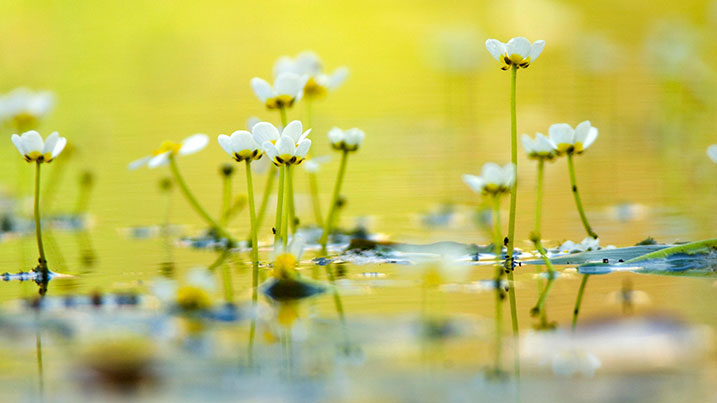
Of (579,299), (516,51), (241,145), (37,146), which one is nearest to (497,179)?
(516,51)

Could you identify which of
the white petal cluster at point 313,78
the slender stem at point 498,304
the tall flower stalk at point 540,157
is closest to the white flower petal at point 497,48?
the tall flower stalk at point 540,157

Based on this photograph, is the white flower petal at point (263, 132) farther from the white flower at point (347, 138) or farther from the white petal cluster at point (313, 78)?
the white petal cluster at point (313, 78)

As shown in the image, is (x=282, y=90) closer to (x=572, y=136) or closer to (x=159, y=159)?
(x=159, y=159)

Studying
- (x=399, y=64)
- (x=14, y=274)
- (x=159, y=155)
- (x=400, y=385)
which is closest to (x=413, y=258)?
(x=159, y=155)

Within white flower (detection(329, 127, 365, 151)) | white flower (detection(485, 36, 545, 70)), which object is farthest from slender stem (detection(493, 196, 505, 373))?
white flower (detection(329, 127, 365, 151))

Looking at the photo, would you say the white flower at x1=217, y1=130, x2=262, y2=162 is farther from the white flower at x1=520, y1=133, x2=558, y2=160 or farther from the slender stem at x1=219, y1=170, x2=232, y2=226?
the slender stem at x1=219, y1=170, x2=232, y2=226
